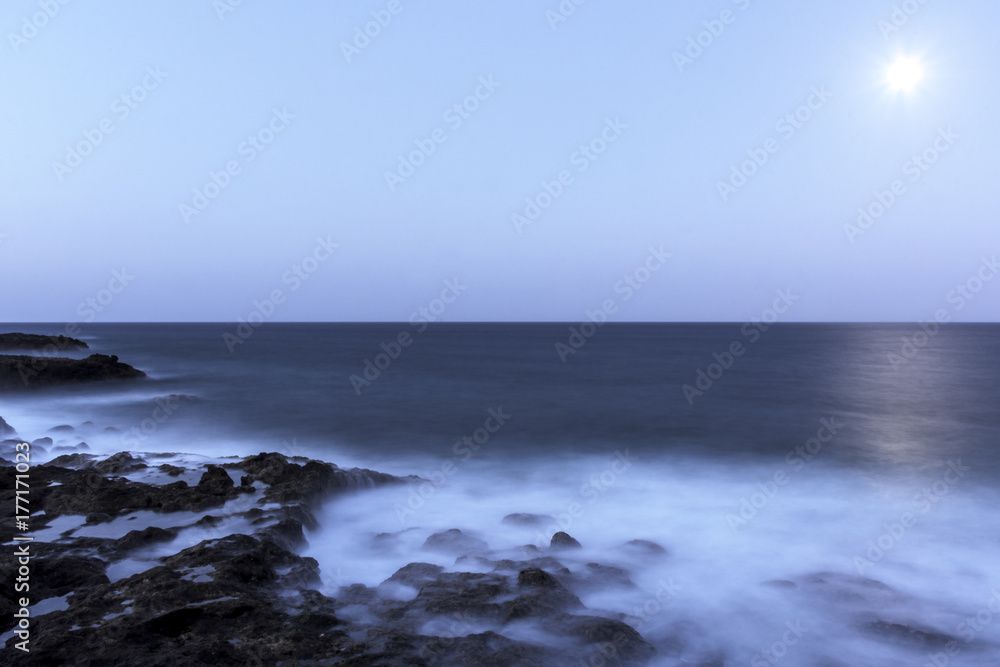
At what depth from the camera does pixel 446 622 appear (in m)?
6.00

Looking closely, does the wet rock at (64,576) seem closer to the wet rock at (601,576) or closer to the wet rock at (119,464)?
the wet rock at (119,464)

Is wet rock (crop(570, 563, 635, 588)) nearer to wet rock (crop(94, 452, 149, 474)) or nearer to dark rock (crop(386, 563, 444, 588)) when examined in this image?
dark rock (crop(386, 563, 444, 588))

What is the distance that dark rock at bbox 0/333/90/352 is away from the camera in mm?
52750

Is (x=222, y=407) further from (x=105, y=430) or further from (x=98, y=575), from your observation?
(x=98, y=575)

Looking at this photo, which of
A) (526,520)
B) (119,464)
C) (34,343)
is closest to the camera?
(526,520)

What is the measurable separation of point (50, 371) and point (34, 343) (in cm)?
3582

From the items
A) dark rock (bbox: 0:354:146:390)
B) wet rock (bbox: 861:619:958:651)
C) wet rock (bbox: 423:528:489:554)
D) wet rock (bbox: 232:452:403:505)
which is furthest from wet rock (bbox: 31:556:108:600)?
dark rock (bbox: 0:354:146:390)

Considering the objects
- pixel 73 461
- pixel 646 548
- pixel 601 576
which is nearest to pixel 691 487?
pixel 646 548

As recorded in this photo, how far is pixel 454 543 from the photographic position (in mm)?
8547

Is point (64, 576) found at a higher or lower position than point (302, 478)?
lower

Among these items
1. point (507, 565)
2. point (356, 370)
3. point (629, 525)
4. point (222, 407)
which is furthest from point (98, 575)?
point (356, 370)

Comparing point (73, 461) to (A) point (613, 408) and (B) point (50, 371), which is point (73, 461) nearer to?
(A) point (613, 408)

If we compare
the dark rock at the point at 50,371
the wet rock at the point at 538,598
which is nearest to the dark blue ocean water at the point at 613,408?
the dark rock at the point at 50,371

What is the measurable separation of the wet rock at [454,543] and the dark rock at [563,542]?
0.98 metres
